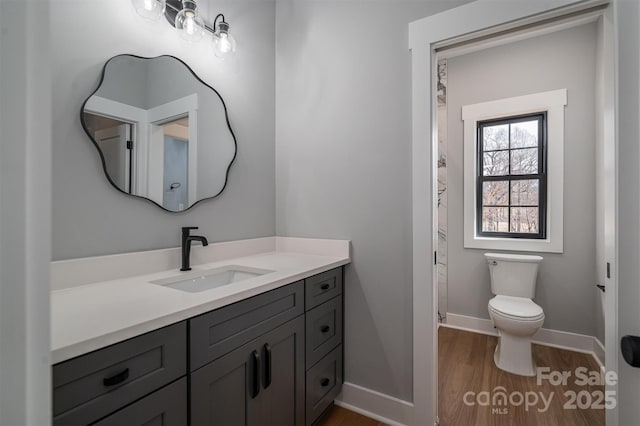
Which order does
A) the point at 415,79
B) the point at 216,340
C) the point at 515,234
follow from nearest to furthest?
the point at 216,340
the point at 415,79
the point at 515,234

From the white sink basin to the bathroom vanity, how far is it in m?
0.02

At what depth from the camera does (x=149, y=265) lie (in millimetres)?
1392

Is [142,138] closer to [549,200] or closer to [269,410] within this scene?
[269,410]

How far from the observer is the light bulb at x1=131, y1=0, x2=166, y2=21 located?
4.31 ft

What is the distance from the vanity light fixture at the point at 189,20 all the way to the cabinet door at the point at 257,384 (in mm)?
1519

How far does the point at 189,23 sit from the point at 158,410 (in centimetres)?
167

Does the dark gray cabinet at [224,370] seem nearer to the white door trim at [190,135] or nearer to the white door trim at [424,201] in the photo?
the white door trim at [424,201]

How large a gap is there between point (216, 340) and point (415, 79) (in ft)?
5.23

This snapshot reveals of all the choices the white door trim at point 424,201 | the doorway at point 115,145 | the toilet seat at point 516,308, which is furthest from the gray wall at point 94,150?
the toilet seat at point 516,308

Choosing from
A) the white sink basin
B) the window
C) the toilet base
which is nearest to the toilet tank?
the window

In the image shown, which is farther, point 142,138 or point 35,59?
point 142,138

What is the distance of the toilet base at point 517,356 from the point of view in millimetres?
2195

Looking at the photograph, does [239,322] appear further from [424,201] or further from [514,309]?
[514,309]

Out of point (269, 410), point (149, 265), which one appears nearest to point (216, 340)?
point (269, 410)
